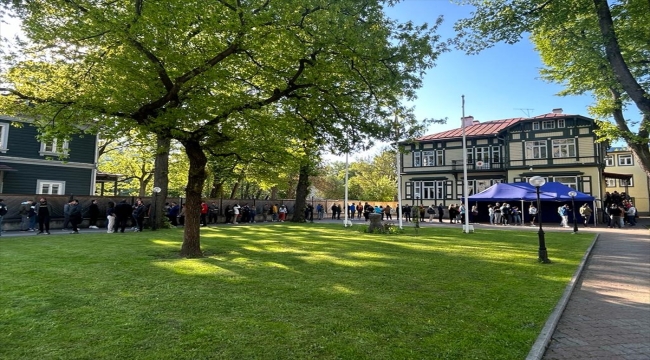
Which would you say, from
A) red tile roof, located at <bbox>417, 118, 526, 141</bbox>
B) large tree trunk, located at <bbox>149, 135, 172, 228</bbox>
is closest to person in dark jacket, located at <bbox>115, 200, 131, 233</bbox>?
large tree trunk, located at <bbox>149, 135, 172, 228</bbox>

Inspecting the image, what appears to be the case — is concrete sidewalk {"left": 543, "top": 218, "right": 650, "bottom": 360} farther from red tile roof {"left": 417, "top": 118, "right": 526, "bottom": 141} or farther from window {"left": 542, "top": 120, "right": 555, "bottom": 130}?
red tile roof {"left": 417, "top": 118, "right": 526, "bottom": 141}

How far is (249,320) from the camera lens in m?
4.97

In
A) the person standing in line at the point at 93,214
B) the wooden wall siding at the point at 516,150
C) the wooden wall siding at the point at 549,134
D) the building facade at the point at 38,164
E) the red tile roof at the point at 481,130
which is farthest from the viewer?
the red tile roof at the point at 481,130

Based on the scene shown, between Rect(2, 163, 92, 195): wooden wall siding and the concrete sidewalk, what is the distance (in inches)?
1114

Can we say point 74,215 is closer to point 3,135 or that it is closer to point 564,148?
point 3,135

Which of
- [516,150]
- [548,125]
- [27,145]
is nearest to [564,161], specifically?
[548,125]

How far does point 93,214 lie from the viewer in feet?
64.0

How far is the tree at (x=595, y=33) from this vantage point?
24.0 ft

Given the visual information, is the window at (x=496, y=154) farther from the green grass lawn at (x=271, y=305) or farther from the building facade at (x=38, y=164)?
the building facade at (x=38, y=164)

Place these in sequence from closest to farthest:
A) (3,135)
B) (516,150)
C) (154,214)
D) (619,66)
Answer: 1. (619,66)
2. (154,214)
3. (3,135)
4. (516,150)

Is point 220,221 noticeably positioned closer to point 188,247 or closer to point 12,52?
point 188,247

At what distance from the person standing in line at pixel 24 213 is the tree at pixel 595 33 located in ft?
68.2

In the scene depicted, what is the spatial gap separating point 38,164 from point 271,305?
25.1 metres

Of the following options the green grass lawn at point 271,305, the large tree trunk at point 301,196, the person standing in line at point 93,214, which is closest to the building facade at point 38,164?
the person standing in line at point 93,214
